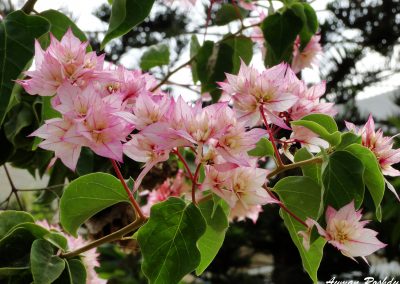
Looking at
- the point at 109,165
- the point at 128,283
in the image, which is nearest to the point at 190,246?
the point at 109,165

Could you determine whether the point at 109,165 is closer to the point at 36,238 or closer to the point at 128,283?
the point at 36,238

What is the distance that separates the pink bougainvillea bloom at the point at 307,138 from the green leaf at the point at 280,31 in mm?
244

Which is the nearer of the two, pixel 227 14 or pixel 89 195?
pixel 89 195

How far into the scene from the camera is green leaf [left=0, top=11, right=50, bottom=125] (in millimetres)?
450

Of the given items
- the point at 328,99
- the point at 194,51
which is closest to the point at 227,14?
the point at 194,51

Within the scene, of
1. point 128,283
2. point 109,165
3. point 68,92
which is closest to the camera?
point 68,92

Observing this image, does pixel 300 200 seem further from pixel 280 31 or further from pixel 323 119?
pixel 280 31

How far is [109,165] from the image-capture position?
63cm

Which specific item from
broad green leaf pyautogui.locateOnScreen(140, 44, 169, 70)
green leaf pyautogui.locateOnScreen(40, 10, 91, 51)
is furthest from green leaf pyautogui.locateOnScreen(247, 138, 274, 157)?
broad green leaf pyautogui.locateOnScreen(140, 44, 169, 70)

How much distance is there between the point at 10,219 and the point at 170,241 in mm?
151

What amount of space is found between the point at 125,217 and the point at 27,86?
1.09ft

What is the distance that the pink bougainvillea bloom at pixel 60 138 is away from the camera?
0.34 meters

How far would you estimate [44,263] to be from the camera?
0.39 metres

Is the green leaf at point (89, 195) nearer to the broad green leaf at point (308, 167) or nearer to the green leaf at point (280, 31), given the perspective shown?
the broad green leaf at point (308, 167)
